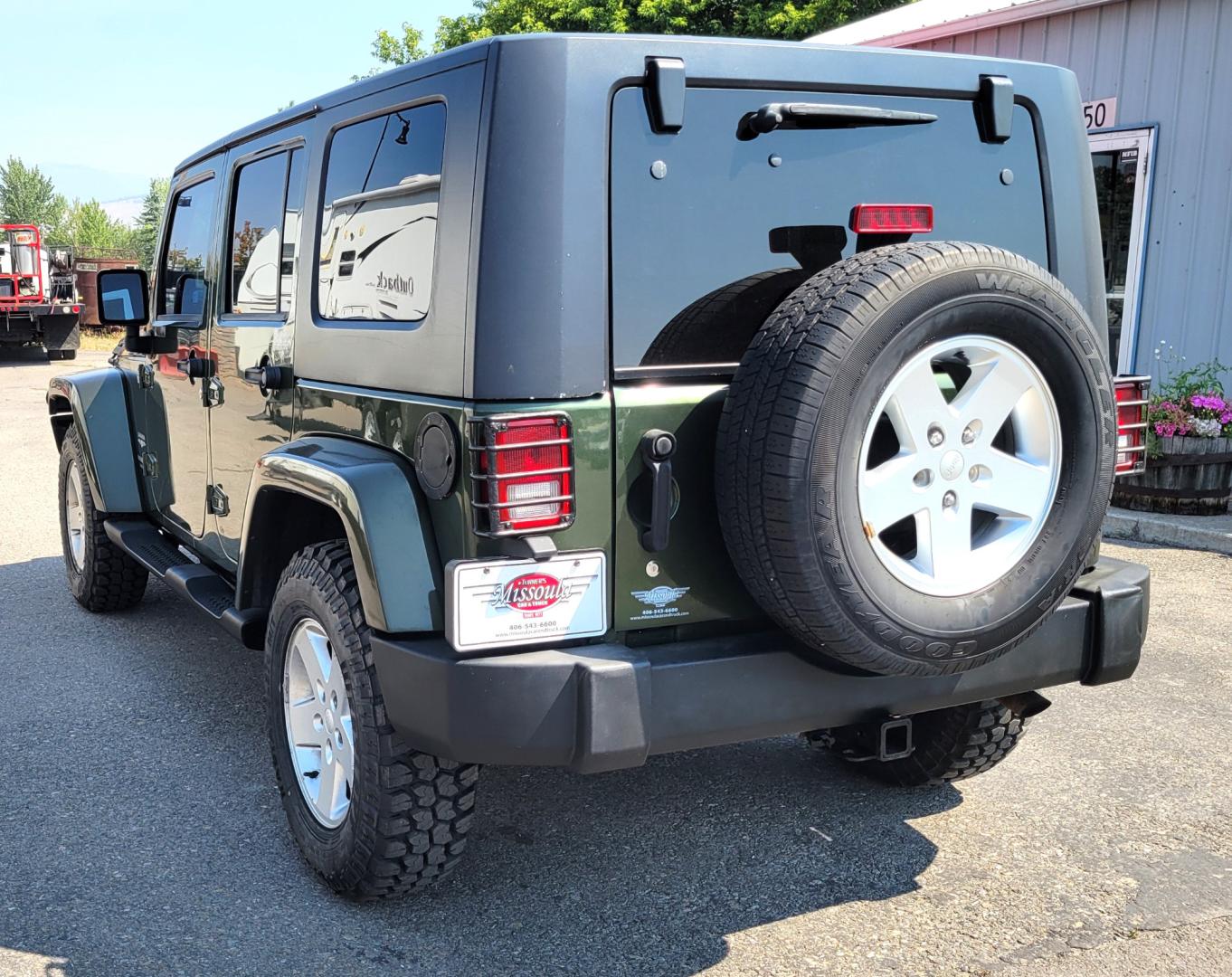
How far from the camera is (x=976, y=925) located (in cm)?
297

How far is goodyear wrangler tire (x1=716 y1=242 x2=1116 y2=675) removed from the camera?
246 centimetres

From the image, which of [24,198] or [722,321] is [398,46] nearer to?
[722,321]

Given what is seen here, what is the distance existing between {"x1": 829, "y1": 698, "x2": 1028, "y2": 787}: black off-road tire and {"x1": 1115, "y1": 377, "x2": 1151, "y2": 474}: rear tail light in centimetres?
78

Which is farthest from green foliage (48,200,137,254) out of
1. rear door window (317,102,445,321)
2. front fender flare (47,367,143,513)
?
rear door window (317,102,445,321)

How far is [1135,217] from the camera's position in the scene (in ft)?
30.0

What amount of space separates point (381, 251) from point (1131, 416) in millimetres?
2120

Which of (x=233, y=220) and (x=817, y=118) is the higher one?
(x=817, y=118)

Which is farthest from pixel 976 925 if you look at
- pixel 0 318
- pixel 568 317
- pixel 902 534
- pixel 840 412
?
pixel 0 318

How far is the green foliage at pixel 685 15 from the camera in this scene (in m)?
22.7

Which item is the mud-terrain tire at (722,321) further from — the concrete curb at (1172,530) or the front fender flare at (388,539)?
the concrete curb at (1172,530)

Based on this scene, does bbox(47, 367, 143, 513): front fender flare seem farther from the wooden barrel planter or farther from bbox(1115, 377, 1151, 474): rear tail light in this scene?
the wooden barrel planter

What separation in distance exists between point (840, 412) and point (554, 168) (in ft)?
2.61

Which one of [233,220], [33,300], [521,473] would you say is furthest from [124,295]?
[33,300]

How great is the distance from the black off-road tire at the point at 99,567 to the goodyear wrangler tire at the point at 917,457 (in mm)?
3842
